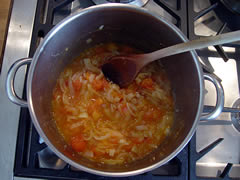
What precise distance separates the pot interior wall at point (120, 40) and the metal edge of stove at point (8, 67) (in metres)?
0.21

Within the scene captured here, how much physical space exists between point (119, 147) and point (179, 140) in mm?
371

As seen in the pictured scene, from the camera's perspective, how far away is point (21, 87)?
1.40 m

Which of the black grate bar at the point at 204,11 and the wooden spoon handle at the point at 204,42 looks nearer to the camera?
the wooden spoon handle at the point at 204,42

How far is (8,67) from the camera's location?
1438 millimetres

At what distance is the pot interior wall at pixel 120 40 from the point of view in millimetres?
1238

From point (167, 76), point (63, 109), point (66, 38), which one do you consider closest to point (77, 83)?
point (63, 109)

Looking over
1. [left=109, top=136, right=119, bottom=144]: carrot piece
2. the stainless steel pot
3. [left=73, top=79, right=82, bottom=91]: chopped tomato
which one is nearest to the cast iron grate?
the stainless steel pot

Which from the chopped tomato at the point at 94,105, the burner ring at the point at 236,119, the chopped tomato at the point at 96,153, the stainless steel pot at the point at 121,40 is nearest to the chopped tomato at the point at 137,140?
the stainless steel pot at the point at 121,40

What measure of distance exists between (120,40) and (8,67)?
2.49ft

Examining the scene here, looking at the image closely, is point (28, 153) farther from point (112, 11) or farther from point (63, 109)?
point (112, 11)

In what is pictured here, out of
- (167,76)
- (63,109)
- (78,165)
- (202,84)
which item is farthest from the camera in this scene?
(167,76)

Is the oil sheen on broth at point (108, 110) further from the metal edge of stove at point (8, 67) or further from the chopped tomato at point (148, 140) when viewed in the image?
the metal edge of stove at point (8, 67)

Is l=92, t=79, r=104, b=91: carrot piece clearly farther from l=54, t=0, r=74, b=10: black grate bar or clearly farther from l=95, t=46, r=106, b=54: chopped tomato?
l=54, t=0, r=74, b=10: black grate bar

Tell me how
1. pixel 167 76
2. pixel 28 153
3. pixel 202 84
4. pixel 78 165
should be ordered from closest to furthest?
pixel 78 165 < pixel 202 84 < pixel 28 153 < pixel 167 76
